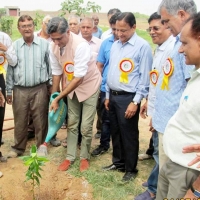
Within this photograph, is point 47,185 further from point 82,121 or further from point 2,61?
point 2,61

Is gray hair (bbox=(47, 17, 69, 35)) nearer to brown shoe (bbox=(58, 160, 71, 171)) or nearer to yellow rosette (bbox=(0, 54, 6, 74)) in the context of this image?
yellow rosette (bbox=(0, 54, 6, 74))

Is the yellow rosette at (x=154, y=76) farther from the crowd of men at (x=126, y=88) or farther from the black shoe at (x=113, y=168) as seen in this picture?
the black shoe at (x=113, y=168)

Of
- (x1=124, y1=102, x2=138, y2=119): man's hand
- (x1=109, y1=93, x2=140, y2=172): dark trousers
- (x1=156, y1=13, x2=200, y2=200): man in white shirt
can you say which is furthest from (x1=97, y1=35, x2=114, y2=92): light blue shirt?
(x1=156, y1=13, x2=200, y2=200): man in white shirt

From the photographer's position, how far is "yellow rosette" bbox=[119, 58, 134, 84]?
3.13 meters

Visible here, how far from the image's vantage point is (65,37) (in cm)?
329

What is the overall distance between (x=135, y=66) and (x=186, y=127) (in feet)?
5.07

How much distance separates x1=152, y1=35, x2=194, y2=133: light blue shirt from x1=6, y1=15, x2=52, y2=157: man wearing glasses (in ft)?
6.11

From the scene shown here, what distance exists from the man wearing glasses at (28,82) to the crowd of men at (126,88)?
13 millimetres

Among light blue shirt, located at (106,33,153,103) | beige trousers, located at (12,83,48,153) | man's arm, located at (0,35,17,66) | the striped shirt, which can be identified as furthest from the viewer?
beige trousers, located at (12,83,48,153)

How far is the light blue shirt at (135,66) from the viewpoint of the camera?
3102 millimetres

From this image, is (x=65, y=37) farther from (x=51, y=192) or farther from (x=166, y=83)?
(x=51, y=192)

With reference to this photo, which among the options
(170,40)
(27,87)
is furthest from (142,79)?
(27,87)

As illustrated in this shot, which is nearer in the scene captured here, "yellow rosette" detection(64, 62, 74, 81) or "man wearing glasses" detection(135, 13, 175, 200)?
"man wearing glasses" detection(135, 13, 175, 200)

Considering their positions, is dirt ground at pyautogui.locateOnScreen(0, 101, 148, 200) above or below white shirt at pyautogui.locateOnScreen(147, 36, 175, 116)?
below
